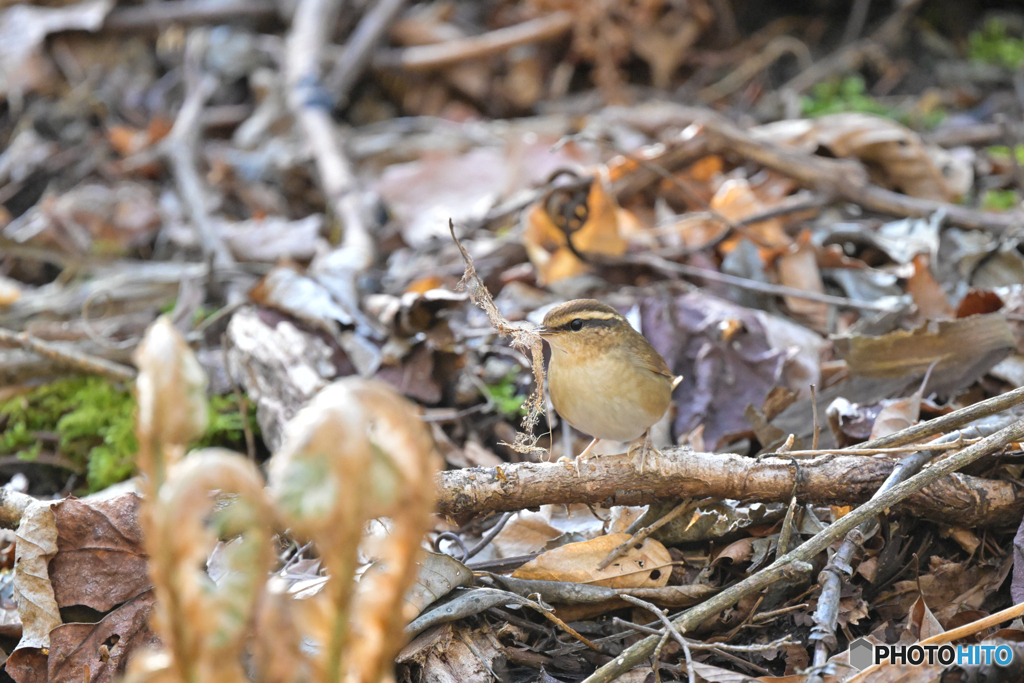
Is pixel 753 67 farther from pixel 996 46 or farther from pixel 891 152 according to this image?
pixel 891 152

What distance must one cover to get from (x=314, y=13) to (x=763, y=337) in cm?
553

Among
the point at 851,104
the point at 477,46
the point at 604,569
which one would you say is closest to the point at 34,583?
the point at 604,569

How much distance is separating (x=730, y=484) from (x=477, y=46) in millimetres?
5974

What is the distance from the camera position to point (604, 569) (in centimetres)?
280

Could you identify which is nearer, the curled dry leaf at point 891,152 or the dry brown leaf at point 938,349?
the dry brown leaf at point 938,349

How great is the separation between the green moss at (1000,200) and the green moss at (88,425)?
15.2 feet

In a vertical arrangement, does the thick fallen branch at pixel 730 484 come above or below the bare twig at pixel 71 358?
above

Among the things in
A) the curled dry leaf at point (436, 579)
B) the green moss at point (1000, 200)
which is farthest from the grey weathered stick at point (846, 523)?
the green moss at point (1000, 200)

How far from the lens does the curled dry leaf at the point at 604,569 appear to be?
9.17 feet

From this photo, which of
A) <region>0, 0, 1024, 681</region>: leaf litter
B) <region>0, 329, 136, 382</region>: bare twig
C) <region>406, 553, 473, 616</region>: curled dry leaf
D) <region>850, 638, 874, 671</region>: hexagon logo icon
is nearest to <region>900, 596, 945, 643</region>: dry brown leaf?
<region>0, 0, 1024, 681</region>: leaf litter

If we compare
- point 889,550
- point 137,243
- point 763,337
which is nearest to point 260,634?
point 889,550

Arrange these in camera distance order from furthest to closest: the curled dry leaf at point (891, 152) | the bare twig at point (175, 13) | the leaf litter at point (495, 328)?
the bare twig at point (175, 13) → the curled dry leaf at point (891, 152) → the leaf litter at point (495, 328)

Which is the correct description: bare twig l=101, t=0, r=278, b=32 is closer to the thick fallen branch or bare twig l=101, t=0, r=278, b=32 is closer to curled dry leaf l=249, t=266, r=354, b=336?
curled dry leaf l=249, t=266, r=354, b=336

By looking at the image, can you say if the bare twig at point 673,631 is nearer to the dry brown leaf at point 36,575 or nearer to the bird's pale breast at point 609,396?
the bird's pale breast at point 609,396
